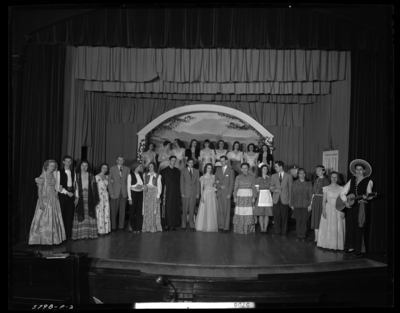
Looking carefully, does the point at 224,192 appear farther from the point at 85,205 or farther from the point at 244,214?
the point at 85,205

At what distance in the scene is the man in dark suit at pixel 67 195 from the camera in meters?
6.00

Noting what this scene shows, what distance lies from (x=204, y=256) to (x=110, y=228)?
234 centimetres

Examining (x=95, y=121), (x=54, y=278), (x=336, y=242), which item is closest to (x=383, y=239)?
(x=336, y=242)

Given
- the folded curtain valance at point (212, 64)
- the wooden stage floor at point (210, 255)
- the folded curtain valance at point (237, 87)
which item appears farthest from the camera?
the folded curtain valance at point (237, 87)

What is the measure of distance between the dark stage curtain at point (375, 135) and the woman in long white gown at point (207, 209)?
8.40 feet

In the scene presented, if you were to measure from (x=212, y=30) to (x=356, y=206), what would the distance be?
3.12 metres

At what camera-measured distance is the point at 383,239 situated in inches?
218

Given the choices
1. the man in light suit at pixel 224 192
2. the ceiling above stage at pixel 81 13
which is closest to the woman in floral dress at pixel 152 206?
the man in light suit at pixel 224 192

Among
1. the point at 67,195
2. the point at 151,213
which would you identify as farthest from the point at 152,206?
the point at 67,195

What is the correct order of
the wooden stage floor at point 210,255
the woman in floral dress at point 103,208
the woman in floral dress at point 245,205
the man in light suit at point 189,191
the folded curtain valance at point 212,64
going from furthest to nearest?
1. the man in light suit at point 189,191
2. the woman in floral dress at point 245,205
3. the woman in floral dress at point 103,208
4. the folded curtain valance at point 212,64
5. the wooden stage floor at point 210,255

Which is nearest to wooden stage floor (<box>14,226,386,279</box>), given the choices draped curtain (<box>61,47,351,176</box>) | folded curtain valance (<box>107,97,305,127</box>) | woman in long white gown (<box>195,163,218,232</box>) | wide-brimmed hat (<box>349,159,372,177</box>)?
woman in long white gown (<box>195,163,218,232</box>)

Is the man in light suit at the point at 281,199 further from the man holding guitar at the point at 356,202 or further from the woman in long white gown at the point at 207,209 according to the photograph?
the man holding guitar at the point at 356,202

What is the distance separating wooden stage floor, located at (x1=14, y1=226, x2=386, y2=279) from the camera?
4738 mm

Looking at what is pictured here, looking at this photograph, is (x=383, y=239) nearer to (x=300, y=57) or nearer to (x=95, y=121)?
(x=300, y=57)
